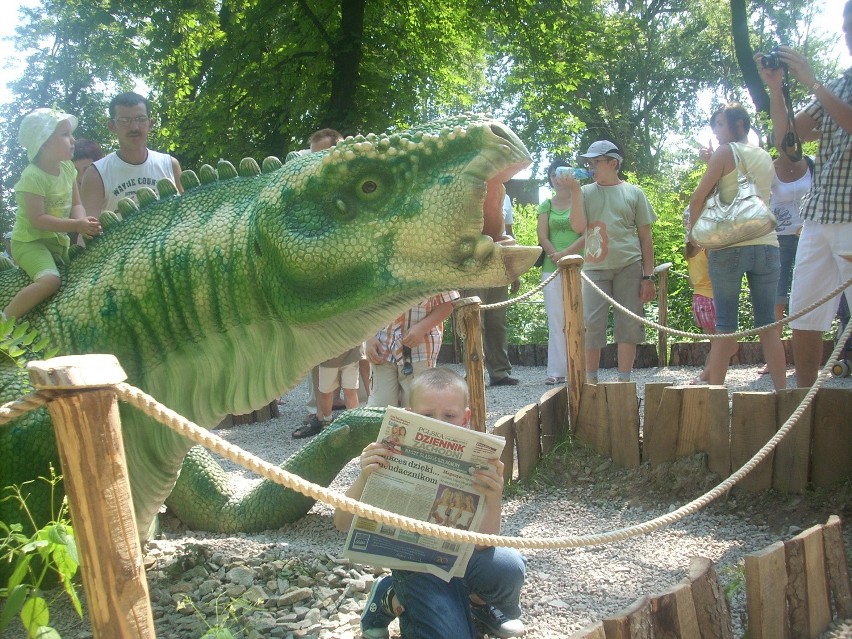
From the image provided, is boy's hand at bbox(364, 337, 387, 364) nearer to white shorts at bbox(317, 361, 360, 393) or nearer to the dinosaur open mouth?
white shorts at bbox(317, 361, 360, 393)

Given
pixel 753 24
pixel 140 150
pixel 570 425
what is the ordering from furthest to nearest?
pixel 753 24 < pixel 570 425 < pixel 140 150

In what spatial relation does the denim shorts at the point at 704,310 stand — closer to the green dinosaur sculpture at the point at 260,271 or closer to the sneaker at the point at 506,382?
the sneaker at the point at 506,382

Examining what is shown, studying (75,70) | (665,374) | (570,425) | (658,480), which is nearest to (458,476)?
(658,480)

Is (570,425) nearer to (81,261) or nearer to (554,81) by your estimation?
(81,261)

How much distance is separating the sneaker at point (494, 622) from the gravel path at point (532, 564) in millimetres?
88

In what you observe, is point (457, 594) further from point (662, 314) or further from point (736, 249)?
point (662, 314)

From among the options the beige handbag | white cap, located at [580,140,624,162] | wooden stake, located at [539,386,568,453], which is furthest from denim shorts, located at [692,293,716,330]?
wooden stake, located at [539,386,568,453]

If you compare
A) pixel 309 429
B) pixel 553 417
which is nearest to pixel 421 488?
pixel 553 417

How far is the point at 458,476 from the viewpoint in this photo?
214 centimetres

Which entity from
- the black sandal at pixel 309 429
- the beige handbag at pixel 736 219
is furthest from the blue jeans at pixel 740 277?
the black sandal at pixel 309 429

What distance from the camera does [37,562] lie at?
2172mm

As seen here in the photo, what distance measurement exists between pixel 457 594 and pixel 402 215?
1.30 m

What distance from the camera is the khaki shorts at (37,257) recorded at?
7.30ft

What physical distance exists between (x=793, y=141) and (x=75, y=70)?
21.6m
